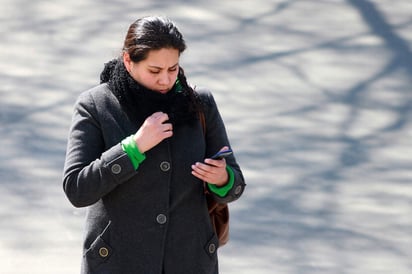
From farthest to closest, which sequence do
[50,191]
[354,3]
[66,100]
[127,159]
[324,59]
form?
[354,3] → [324,59] → [66,100] → [50,191] → [127,159]

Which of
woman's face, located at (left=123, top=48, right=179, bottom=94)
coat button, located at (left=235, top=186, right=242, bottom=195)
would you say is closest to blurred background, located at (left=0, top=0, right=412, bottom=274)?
coat button, located at (left=235, top=186, right=242, bottom=195)

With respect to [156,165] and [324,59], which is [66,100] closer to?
[324,59]

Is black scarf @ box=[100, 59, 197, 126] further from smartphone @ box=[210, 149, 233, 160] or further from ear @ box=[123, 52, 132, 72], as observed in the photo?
smartphone @ box=[210, 149, 233, 160]

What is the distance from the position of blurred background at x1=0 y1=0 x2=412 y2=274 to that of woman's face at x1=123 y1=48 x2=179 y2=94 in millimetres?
2500

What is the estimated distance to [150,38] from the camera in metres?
4.09

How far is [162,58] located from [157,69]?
0.18 feet

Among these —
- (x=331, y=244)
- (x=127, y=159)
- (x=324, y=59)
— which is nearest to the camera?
(x=127, y=159)

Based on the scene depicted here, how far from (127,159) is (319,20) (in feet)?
18.9

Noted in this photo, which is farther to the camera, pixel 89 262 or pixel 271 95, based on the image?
pixel 271 95

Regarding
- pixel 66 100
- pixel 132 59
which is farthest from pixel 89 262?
pixel 66 100

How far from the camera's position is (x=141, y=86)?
418 centimetres

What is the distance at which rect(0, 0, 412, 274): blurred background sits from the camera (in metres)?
6.78

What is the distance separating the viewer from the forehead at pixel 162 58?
13.4 feet

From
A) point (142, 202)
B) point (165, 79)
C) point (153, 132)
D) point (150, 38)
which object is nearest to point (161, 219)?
point (142, 202)
